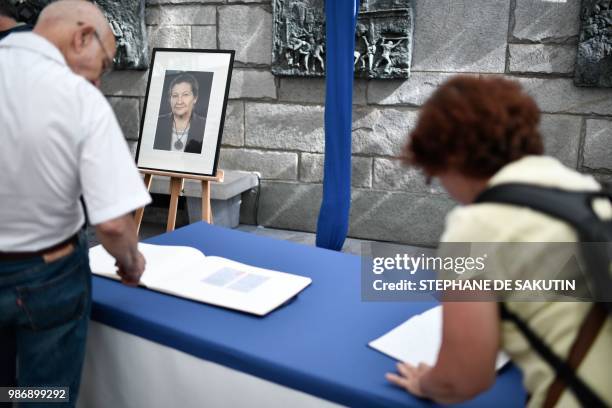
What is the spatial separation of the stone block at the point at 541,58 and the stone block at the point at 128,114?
2896 millimetres

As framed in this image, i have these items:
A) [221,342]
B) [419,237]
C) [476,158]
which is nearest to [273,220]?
[419,237]

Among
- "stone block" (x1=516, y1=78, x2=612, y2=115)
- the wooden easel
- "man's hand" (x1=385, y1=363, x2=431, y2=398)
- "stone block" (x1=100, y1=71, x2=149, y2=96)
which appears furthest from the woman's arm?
"stone block" (x1=100, y1=71, x2=149, y2=96)

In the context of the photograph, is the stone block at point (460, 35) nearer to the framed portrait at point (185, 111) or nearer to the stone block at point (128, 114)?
the framed portrait at point (185, 111)

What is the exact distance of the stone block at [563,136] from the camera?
3346 millimetres

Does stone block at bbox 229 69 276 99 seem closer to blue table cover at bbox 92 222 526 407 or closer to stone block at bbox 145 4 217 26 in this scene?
stone block at bbox 145 4 217 26

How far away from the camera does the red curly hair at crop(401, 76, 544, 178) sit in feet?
2.60

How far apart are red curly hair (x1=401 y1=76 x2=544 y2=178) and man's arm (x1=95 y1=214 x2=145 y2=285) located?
24.4 inches

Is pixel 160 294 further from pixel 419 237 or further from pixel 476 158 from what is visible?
pixel 419 237

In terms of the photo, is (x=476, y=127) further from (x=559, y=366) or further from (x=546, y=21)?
(x=546, y=21)

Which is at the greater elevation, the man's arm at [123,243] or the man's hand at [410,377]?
the man's arm at [123,243]

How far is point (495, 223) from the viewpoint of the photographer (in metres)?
0.74

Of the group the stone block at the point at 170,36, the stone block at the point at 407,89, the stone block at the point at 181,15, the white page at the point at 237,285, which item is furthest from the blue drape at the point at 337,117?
the stone block at the point at 170,36

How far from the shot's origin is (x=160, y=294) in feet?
4.57

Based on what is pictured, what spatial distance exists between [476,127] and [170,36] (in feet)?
12.6
